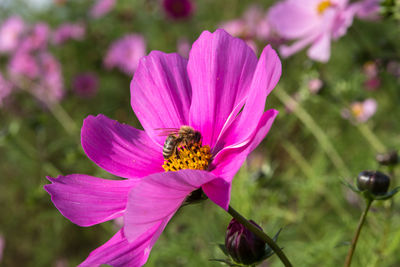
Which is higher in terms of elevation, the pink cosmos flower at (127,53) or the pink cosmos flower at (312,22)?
the pink cosmos flower at (312,22)

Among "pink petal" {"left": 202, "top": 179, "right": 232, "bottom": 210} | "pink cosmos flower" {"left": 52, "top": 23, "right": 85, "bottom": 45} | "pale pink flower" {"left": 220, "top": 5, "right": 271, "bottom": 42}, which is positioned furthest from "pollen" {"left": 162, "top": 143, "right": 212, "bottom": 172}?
"pink cosmos flower" {"left": 52, "top": 23, "right": 85, "bottom": 45}

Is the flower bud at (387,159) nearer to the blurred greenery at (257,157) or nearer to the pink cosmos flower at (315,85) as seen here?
the blurred greenery at (257,157)

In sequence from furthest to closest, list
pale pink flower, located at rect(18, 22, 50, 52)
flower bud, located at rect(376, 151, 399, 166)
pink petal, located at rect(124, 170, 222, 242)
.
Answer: pale pink flower, located at rect(18, 22, 50, 52)
flower bud, located at rect(376, 151, 399, 166)
pink petal, located at rect(124, 170, 222, 242)

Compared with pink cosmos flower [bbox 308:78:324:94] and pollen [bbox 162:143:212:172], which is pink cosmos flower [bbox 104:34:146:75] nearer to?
pink cosmos flower [bbox 308:78:324:94]

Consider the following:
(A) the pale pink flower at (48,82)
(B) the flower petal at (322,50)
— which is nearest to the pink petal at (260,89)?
(B) the flower petal at (322,50)

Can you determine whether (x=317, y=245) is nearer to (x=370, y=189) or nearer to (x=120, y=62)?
(x=370, y=189)

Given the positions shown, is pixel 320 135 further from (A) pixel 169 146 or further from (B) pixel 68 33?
(B) pixel 68 33
